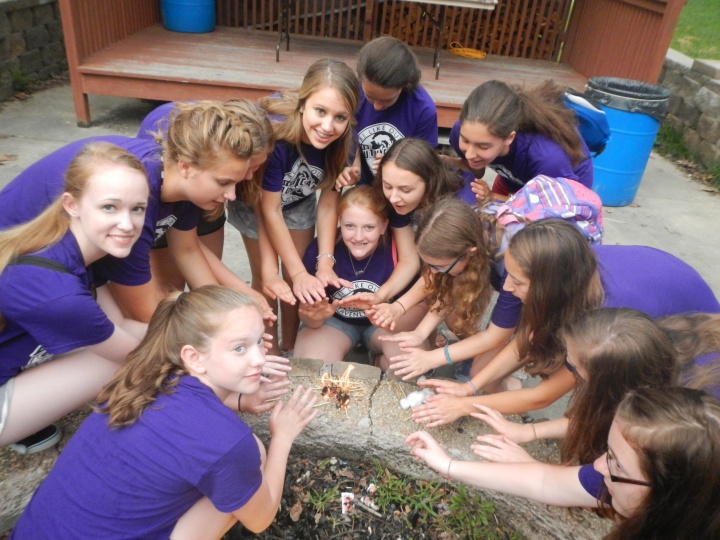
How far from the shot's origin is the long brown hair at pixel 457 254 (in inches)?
86.9

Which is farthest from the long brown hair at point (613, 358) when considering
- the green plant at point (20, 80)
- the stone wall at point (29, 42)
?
the green plant at point (20, 80)

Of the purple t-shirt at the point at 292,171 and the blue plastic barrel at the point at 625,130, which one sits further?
the blue plastic barrel at the point at 625,130

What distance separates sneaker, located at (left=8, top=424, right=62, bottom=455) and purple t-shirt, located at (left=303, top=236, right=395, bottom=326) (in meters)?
1.28

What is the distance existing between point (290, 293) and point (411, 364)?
688mm

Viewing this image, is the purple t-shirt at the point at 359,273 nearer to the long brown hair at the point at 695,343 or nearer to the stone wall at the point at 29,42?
the long brown hair at the point at 695,343

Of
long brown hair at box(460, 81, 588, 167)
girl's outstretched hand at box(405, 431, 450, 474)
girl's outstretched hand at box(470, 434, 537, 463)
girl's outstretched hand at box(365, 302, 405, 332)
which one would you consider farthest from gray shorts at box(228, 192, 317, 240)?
girl's outstretched hand at box(470, 434, 537, 463)

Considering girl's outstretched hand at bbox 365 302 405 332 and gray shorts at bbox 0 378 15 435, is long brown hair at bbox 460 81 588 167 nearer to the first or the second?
girl's outstretched hand at bbox 365 302 405 332

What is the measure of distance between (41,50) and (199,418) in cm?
656

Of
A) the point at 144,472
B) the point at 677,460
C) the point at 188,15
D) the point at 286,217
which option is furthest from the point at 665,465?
the point at 188,15

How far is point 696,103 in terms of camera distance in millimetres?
5891

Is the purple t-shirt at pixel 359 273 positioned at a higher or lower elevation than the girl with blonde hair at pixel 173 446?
lower

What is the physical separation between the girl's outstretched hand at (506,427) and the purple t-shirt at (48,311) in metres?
1.24

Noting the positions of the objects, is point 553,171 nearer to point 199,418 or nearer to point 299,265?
point 299,265

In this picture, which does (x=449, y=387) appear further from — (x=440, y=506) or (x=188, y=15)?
(x=188, y=15)
